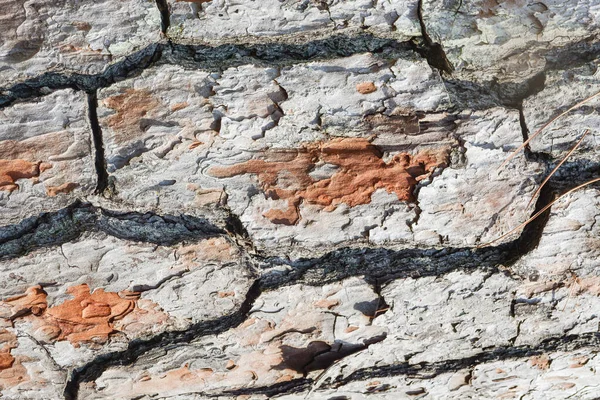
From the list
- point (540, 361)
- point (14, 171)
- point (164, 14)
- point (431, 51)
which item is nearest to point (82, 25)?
point (164, 14)

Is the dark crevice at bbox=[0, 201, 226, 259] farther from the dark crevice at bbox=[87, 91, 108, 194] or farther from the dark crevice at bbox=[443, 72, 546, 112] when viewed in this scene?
the dark crevice at bbox=[443, 72, 546, 112]

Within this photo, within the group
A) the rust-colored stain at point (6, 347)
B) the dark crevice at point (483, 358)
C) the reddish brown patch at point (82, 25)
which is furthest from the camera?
the dark crevice at point (483, 358)

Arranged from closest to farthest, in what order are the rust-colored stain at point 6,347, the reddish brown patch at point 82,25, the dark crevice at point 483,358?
1. the reddish brown patch at point 82,25
2. the rust-colored stain at point 6,347
3. the dark crevice at point 483,358

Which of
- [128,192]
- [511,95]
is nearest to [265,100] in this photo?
[128,192]

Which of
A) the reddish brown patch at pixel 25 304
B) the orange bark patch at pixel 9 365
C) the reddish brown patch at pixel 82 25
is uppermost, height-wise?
the reddish brown patch at pixel 82 25

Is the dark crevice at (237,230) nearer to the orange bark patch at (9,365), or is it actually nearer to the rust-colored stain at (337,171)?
the rust-colored stain at (337,171)

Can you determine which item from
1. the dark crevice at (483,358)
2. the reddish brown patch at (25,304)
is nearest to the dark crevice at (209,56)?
the reddish brown patch at (25,304)

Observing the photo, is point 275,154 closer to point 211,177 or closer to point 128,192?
point 211,177

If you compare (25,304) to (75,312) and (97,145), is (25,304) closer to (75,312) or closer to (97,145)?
(75,312)
